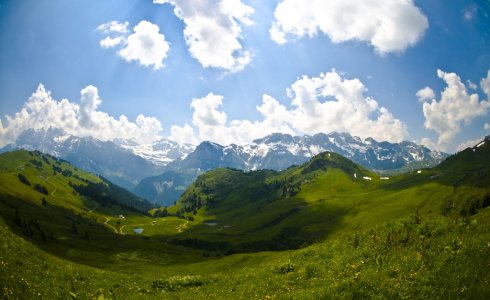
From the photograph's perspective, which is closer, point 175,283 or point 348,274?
point 348,274

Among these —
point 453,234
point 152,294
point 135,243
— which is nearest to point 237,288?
point 152,294

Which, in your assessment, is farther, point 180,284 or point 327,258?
point 180,284

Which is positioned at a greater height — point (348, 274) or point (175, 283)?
point (348, 274)

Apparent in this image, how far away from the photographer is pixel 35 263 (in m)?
28.9

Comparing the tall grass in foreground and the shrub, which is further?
the shrub

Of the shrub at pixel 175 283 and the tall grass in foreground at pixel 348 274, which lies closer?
the tall grass in foreground at pixel 348 274

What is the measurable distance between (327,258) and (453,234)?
926cm

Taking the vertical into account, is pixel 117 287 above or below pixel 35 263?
below

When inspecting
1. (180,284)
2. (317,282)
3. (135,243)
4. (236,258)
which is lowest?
(135,243)

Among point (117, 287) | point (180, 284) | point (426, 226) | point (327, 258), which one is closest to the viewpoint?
point (426, 226)

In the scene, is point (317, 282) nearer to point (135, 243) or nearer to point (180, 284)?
point (180, 284)

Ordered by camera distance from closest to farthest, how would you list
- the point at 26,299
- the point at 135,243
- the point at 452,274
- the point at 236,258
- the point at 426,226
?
1. the point at 452,274
2. the point at 26,299
3. the point at 426,226
4. the point at 236,258
5. the point at 135,243

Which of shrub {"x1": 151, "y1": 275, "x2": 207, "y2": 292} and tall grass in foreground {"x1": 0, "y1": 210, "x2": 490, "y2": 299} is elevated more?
tall grass in foreground {"x1": 0, "y1": 210, "x2": 490, "y2": 299}

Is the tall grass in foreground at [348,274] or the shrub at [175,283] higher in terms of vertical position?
the tall grass in foreground at [348,274]
